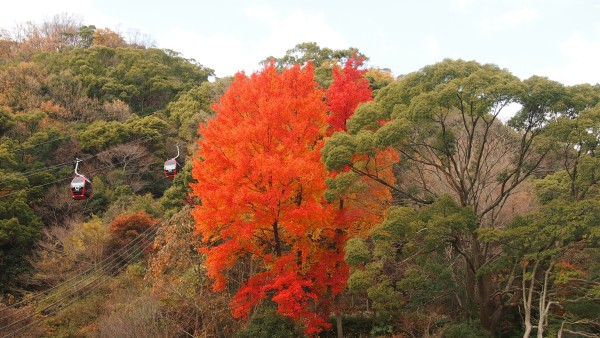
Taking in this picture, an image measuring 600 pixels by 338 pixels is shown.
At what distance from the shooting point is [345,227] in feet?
51.3

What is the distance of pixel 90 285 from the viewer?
66.7 ft

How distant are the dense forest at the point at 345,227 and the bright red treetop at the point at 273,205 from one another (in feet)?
0.22

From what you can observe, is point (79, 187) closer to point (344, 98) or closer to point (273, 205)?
point (273, 205)

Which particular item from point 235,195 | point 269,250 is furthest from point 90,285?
point 235,195

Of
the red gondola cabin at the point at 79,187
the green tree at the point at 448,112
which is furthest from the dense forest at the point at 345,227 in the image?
the red gondola cabin at the point at 79,187

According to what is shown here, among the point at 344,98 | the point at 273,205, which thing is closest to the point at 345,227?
the point at 273,205

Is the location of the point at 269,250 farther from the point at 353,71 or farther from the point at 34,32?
the point at 34,32

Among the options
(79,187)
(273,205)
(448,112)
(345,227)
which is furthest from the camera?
(79,187)

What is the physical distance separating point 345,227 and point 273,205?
112 inches

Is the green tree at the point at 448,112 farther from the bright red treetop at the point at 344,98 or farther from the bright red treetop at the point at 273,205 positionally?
the bright red treetop at the point at 344,98

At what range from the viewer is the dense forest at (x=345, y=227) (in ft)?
40.0

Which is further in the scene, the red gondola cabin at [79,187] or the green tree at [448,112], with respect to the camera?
the red gondola cabin at [79,187]

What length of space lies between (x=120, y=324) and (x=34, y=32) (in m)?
48.1

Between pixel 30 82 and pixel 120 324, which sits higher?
pixel 30 82
